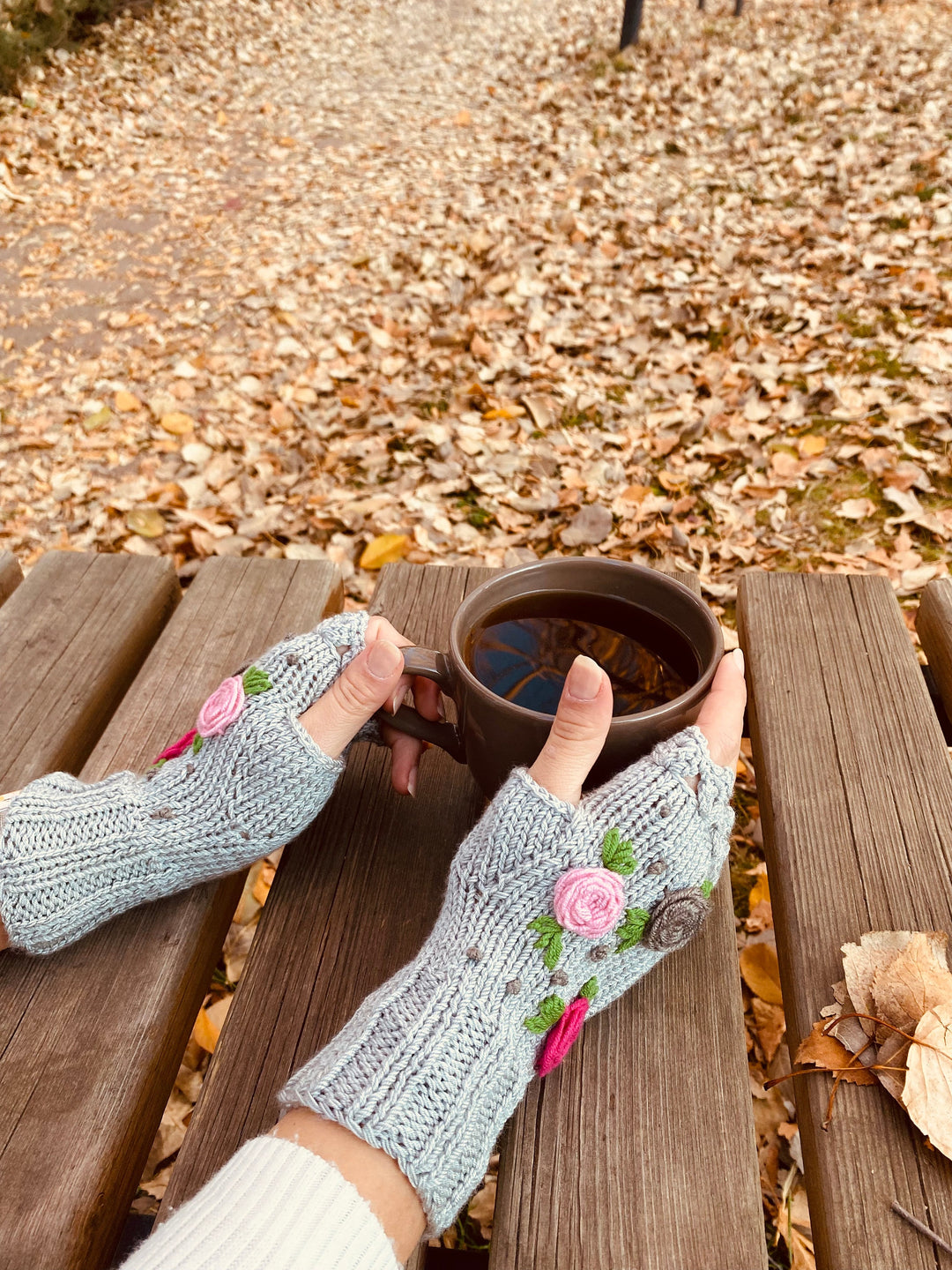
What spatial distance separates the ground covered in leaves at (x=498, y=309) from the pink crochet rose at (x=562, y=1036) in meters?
0.82

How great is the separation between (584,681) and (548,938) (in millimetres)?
228

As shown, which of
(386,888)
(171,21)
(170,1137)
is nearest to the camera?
(386,888)

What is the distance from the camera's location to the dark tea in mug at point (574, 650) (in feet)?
2.75

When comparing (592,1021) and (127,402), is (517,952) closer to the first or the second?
(592,1021)

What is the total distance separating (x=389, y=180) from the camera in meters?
4.54

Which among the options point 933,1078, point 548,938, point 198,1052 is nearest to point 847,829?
point 933,1078

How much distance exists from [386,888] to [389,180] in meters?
4.46

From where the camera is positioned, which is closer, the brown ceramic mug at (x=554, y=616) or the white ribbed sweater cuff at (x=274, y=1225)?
the white ribbed sweater cuff at (x=274, y=1225)

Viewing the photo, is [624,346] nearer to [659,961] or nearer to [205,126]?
[659,961]

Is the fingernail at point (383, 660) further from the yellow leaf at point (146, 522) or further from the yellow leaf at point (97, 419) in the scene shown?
the yellow leaf at point (97, 419)

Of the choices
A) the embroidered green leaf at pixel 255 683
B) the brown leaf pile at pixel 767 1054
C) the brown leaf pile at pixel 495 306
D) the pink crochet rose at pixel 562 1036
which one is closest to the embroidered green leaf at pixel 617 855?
the pink crochet rose at pixel 562 1036

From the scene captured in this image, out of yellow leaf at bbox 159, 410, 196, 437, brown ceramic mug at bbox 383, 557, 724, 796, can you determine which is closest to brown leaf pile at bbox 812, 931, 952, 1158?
brown ceramic mug at bbox 383, 557, 724, 796

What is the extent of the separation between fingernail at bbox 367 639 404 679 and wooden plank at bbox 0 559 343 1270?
1.03 feet

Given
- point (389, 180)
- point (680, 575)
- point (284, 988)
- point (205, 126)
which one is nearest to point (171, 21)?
point (205, 126)
